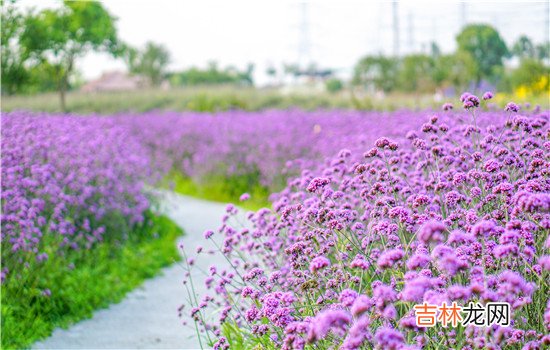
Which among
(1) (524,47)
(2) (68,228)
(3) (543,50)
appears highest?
(1) (524,47)

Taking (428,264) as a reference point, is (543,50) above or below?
above

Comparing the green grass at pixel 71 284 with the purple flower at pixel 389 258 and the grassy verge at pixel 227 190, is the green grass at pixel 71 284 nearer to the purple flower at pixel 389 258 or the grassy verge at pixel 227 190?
the purple flower at pixel 389 258

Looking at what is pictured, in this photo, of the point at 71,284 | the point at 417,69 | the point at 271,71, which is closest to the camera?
the point at 71,284

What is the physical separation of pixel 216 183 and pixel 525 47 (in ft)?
66.5

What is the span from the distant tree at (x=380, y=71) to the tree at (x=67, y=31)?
1686cm

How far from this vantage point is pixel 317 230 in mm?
3355

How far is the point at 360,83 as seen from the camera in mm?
35438

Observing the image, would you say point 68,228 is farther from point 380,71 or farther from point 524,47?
point 380,71

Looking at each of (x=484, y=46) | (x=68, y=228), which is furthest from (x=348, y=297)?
(x=484, y=46)

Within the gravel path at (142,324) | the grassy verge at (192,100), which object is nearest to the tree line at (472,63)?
the grassy verge at (192,100)

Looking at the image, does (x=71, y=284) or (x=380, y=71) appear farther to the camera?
(x=380, y=71)

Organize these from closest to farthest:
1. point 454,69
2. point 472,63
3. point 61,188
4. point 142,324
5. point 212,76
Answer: point 142,324 → point 61,188 → point 472,63 → point 454,69 → point 212,76

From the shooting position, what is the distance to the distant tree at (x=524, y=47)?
27.4m

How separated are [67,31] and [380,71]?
18610 millimetres
